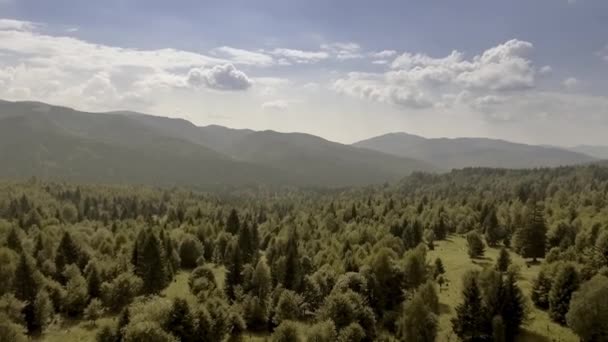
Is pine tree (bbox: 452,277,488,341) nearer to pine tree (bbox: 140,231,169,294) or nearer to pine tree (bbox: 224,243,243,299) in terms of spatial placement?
pine tree (bbox: 224,243,243,299)

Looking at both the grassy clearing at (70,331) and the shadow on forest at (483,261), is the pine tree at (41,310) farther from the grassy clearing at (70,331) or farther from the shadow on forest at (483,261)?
the shadow on forest at (483,261)

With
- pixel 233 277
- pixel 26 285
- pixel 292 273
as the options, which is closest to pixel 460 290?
pixel 292 273

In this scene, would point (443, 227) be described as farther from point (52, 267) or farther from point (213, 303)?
point (52, 267)

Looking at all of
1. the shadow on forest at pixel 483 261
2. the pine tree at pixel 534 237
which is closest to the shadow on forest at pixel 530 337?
the shadow on forest at pixel 483 261

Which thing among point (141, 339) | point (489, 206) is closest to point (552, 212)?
point (489, 206)

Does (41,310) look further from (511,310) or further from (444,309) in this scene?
(511,310)

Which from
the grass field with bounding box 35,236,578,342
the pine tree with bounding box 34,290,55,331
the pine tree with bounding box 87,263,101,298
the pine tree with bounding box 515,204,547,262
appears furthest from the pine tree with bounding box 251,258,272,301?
the pine tree with bounding box 515,204,547,262

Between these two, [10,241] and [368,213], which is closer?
[10,241]
